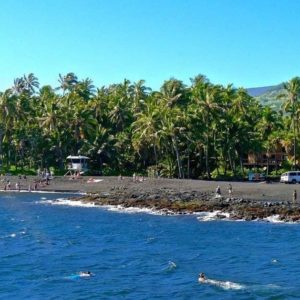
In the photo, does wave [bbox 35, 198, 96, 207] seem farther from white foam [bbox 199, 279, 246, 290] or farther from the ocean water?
white foam [bbox 199, 279, 246, 290]

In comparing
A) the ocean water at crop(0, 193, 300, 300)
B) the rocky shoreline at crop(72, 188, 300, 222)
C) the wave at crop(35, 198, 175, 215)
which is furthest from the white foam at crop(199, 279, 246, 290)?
the wave at crop(35, 198, 175, 215)

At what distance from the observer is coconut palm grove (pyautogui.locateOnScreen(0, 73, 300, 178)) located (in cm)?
9025

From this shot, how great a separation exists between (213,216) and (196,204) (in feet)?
17.2

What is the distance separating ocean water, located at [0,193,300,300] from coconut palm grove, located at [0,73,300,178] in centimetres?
3431

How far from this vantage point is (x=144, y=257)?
3906 centimetres

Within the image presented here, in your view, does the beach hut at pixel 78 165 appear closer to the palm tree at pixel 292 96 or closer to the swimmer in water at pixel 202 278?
the palm tree at pixel 292 96

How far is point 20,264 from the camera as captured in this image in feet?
122

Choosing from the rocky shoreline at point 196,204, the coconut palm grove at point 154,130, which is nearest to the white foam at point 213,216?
the rocky shoreline at point 196,204

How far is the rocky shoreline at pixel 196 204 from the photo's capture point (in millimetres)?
53719

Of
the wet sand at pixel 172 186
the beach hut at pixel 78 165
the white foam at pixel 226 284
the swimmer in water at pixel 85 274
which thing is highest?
the beach hut at pixel 78 165

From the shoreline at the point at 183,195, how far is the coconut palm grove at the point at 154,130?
1022cm

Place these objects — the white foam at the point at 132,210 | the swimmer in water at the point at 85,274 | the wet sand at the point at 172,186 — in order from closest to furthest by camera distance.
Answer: the swimmer in water at the point at 85,274 < the white foam at the point at 132,210 < the wet sand at the point at 172,186

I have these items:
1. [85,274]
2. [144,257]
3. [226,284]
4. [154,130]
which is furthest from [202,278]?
[154,130]

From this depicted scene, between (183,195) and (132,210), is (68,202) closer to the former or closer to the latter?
(132,210)
